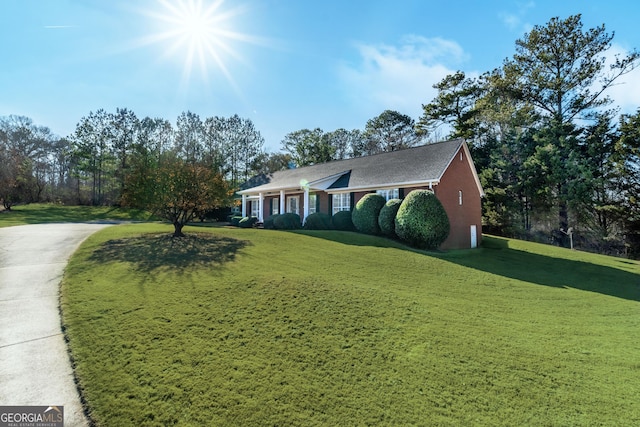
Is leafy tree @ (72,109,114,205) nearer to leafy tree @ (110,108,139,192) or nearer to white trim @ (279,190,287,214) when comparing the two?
leafy tree @ (110,108,139,192)

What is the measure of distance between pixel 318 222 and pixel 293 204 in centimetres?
526

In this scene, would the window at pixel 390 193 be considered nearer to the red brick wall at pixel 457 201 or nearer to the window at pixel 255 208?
A: the red brick wall at pixel 457 201

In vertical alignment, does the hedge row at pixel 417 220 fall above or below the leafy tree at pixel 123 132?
below

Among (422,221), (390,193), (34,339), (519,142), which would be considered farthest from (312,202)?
(519,142)

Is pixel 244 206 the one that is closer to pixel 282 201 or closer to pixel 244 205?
pixel 244 205

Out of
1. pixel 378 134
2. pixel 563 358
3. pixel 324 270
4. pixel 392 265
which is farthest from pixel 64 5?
pixel 378 134

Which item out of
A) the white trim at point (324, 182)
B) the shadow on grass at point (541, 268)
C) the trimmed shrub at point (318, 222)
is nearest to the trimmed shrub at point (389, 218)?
the shadow on grass at point (541, 268)

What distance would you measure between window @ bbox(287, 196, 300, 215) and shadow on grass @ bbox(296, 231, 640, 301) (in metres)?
7.98

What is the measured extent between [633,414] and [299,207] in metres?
20.4

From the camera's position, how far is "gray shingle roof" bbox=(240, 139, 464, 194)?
57.0ft

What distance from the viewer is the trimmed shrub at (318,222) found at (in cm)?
1897

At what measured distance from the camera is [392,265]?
10.4 meters

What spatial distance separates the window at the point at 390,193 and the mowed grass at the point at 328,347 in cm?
892

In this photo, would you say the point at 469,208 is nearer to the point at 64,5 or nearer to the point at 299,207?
the point at 299,207
